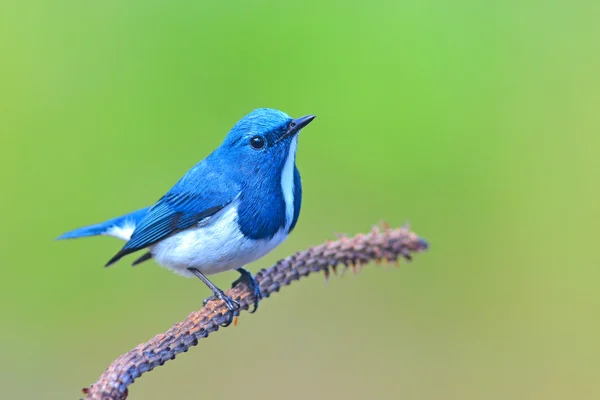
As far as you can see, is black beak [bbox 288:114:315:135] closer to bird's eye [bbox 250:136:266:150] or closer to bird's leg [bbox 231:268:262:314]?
bird's eye [bbox 250:136:266:150]

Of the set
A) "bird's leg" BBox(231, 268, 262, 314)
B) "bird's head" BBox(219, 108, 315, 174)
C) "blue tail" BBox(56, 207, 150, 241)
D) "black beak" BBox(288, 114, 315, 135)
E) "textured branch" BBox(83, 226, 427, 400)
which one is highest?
"blue tail" BBox(56, 207, 150, 241)

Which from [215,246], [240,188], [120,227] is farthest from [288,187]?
[120,227]

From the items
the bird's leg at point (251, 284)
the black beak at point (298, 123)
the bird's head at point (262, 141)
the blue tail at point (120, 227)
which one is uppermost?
the blue tail at point (120, 227)

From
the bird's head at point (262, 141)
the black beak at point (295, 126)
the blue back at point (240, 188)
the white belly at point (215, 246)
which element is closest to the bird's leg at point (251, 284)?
the white belly at point (215, 246)

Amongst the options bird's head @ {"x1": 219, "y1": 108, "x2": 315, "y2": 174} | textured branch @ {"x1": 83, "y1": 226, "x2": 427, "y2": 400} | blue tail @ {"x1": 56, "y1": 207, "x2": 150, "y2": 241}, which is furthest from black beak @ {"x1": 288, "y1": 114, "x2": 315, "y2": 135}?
blue tail @ {"x1": 56, "y1": 207, "x2": 150, "y2": 241}

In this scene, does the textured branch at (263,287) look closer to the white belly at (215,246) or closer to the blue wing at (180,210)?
the white belly at (215,246)

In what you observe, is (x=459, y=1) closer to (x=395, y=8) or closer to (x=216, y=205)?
(x=395, y=8)
